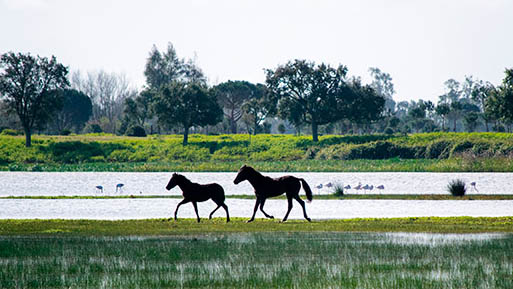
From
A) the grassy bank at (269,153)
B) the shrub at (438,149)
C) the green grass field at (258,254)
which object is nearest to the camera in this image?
the green grass field at (258,254)

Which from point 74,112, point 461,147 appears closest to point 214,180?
point 461,147

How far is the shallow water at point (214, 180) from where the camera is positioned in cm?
4997

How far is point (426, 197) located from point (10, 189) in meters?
28.7

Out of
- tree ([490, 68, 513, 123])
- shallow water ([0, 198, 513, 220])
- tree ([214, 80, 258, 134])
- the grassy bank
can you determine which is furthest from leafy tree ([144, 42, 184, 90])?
shallow water ([0, 198, 513, 220])

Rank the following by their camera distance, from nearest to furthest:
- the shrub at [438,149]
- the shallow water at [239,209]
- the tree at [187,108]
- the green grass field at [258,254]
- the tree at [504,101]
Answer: the green grass field at [258,254]
the shallow water at [239,209]
the shrub at [438,149]
the tree at [504,101]
the tree at [187,108]

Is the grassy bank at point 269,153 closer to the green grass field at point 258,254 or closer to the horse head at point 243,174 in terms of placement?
the horse head at point 243,174

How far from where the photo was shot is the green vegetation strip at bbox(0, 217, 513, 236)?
24.6 m

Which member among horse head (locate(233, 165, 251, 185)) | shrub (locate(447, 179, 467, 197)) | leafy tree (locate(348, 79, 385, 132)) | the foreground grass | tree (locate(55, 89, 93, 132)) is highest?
tree (locate(55, 89, 93, 132))

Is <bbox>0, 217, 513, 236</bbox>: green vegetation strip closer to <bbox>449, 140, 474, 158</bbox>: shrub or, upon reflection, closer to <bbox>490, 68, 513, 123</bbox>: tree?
<bbox>449, 140, 474, 158</bbox>: shrub

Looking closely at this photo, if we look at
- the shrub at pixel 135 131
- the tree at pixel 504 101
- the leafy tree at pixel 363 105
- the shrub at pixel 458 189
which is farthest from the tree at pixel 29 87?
the shrub at pixel 458 189

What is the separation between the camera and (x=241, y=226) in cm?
2608

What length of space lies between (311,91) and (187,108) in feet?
53.6

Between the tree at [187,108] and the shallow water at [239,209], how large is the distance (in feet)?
200

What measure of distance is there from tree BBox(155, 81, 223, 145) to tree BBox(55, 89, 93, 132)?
178 ft
